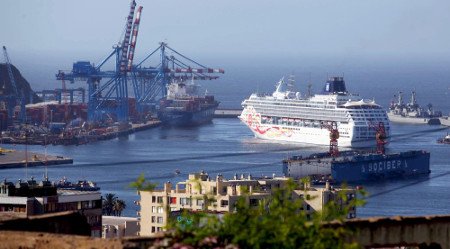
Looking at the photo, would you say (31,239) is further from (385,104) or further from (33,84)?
(33,84)

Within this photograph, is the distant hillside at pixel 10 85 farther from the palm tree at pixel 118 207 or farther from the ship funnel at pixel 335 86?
the palm tree at pixel 118 207

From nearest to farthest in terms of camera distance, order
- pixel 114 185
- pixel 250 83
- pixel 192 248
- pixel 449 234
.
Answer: pixel 192 248 < pixel 449 234 < pixel 114 185 < pixel 250 83

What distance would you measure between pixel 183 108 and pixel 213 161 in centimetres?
2813

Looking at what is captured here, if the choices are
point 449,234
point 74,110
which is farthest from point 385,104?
point 449,234

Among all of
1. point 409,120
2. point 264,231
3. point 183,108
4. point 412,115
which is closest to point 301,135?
point 409,120

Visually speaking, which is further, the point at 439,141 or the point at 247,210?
the point at 439,141

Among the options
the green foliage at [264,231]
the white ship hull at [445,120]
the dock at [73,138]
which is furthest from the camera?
the white ship hull at [445,120]

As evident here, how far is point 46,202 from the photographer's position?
18375 millimetres

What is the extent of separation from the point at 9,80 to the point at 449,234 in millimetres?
73002

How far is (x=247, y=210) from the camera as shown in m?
5.84

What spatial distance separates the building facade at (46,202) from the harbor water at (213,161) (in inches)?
459

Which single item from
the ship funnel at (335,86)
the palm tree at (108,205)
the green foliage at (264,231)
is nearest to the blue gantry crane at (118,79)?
the ship funnel at (335,86)

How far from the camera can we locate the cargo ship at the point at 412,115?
247ft

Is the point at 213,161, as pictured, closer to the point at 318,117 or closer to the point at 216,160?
the point at 216,160
